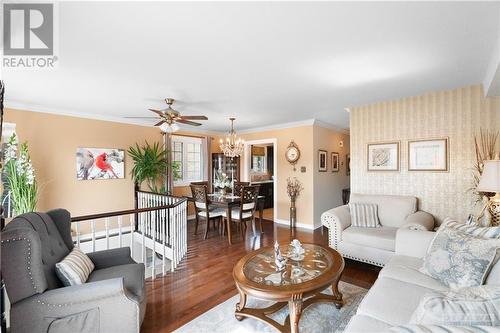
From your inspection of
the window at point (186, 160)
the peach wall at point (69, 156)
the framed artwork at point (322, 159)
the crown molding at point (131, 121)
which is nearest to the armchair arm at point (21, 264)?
the peach wall at point (69, 156)

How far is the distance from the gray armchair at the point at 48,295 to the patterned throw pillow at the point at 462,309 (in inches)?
68.4

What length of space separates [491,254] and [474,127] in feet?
7.74

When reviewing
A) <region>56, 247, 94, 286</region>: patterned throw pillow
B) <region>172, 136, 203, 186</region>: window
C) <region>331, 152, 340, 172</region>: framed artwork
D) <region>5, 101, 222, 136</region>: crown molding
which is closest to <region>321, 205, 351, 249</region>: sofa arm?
<region>331, 152, 340, 172</region>: framed artwork

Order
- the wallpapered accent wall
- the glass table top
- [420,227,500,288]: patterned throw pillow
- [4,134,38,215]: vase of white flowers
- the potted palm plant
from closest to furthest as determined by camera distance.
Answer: [420,227,500,288]: patterned throw pillow, the glass table top, the wallpapered accent wall, [4,134,38,215]: vase of white flowers, the potted palm plant

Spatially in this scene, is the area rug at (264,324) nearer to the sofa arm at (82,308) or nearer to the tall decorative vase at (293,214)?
the sofa arm at (82,308)

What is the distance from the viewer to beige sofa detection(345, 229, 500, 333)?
1342 mm

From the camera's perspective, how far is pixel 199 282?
2.71 m

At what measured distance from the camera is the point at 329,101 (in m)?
3.84

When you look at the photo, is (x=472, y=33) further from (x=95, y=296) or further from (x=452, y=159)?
(x=95, y=296)

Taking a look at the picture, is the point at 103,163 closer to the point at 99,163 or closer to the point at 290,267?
the point at 99,163

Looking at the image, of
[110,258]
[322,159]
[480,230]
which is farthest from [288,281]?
[322,159]

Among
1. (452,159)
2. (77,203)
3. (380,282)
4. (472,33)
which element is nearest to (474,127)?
(452,159)

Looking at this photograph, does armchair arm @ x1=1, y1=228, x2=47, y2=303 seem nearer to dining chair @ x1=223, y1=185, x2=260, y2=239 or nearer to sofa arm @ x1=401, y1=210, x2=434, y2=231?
dining chair @ x1=223, y1=185, x2=260, y2=239

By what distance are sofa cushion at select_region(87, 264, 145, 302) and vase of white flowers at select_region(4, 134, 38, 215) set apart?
2617mm
